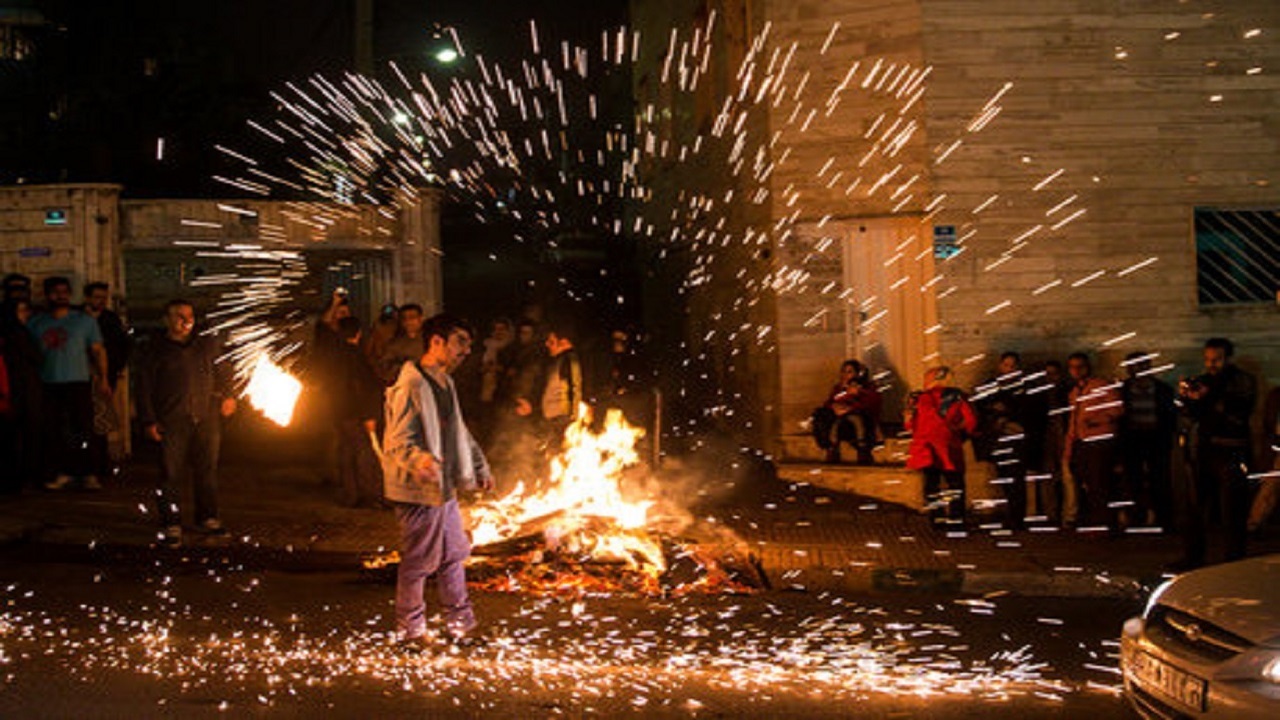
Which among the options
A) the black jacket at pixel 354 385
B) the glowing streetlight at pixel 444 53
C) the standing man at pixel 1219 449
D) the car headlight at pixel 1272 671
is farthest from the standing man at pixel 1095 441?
Answer: the glowing streetlight at pixel 444 53

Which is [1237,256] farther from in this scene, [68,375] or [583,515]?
[68,375]

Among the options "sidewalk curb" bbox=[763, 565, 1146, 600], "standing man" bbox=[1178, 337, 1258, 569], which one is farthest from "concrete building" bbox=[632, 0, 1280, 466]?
"sidewalk curb" bbox=[763, 565, 1146, 600]

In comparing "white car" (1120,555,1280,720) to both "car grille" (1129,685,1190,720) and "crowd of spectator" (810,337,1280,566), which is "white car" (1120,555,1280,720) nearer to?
"car grille" (1129,685,1190,720)

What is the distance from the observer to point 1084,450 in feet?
38.1

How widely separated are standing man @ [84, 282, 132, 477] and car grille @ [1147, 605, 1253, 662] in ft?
32.8

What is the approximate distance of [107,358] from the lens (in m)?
12.6

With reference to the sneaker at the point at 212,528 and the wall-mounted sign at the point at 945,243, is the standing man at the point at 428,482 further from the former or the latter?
the wall-mounted sign at the point at 945,243

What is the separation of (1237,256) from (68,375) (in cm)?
1219

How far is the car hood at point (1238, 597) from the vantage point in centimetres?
488

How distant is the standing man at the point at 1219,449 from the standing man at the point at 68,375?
984 centimetres

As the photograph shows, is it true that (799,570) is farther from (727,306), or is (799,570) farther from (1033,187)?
(727,306)

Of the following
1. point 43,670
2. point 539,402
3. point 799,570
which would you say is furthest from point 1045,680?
point 539,402

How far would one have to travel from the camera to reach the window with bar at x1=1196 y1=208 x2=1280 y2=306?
44.3 feet

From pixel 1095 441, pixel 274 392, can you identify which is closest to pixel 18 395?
pixel 274 392
